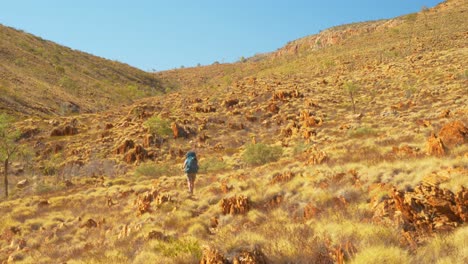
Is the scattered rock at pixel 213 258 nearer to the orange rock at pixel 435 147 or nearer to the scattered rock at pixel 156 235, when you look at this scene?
the scattered rock at pixel 156 235

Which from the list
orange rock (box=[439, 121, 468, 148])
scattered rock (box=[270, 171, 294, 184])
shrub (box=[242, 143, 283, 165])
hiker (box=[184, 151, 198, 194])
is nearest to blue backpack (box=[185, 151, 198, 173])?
hiker (box=[184, 151, 198, 194])

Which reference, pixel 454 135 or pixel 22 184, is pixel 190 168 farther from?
pixel 22 184

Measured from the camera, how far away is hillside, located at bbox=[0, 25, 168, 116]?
52037mm

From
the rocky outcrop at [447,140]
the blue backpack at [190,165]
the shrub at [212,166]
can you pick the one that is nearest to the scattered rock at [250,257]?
the rocky outcrop at [447,140]

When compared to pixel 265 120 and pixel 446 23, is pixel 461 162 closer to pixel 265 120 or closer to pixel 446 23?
pixel 265 120

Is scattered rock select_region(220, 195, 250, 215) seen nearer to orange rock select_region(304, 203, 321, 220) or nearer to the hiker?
orange rock select_region(304, 203, 321, 220)

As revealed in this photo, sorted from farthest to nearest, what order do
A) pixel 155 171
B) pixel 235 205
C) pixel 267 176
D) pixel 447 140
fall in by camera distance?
pixel 155 171 < pixel 267 176 < pixel 447 140 < pixel 235 205

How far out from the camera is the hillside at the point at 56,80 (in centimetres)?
5204

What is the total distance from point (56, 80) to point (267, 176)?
64943 mm

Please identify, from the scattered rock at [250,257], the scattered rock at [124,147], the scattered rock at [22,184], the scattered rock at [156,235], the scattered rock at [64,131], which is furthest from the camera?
the scattered rock at [64,131]

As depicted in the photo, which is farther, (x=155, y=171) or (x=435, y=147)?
(x=155, y=171)

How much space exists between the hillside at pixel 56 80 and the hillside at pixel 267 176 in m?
9.22

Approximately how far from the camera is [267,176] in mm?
14047

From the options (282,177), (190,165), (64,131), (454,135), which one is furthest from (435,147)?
(64,131)
